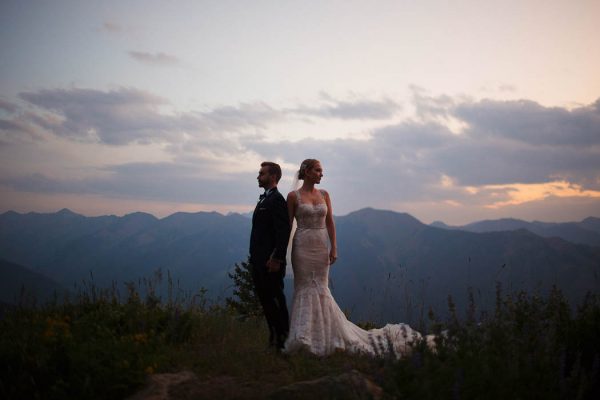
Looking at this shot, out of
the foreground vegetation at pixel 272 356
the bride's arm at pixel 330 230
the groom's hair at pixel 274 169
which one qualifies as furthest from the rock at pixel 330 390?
the groom's hair at pixel 274 169

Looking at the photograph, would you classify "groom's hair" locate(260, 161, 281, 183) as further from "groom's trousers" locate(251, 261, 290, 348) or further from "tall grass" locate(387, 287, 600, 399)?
"tall grass" locate(387, 287, 600, 399)

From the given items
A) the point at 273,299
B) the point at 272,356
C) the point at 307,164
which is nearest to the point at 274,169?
the point at 307,164

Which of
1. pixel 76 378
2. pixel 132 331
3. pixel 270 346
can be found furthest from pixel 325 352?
pixel 76 378

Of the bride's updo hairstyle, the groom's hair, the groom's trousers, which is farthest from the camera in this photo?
the bride's updo hairstyle

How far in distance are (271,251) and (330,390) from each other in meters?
2.86

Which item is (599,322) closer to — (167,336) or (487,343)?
(487,343)

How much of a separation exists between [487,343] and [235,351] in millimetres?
3423

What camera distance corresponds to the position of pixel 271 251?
6875 mm

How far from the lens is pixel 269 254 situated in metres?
6.84

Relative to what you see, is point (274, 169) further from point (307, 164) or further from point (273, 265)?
point (273, 265)

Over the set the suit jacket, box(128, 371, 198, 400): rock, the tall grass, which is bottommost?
→ box(128, 371, 198, 400): rock

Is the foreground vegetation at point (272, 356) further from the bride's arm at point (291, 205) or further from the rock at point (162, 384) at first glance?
the bride's arm at point (291, 205)

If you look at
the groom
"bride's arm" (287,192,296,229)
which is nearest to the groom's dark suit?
the groom

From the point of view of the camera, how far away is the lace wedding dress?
700 cm
